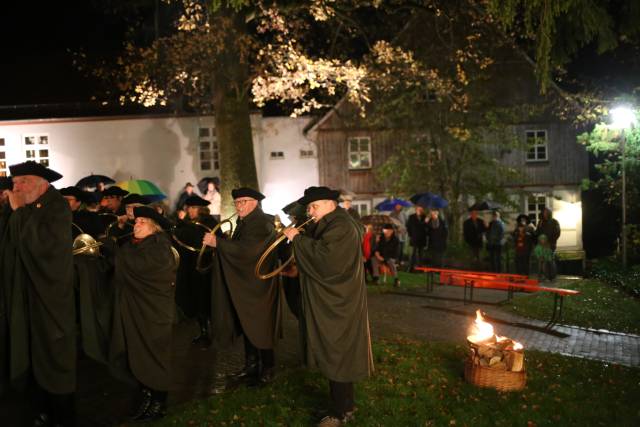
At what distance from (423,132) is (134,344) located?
22134 mm

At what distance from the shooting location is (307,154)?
29766mm

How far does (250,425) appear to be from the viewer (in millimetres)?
6273

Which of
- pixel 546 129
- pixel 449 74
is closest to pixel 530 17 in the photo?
pixel 449 74

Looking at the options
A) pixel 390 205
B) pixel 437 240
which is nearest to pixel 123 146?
pixel 390 205

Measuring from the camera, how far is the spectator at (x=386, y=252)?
15.9m

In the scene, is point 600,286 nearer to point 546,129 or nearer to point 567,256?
point 567,256

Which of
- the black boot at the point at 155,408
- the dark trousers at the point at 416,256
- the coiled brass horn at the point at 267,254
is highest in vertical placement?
the coiled brass horn at the point at 267,254

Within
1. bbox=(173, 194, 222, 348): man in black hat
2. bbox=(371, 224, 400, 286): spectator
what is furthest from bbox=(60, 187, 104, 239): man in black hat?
bbox=(371, 224, 400, 286): spectator

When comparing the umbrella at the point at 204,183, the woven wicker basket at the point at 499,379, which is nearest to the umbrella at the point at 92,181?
the umbrella at the point at 204,183

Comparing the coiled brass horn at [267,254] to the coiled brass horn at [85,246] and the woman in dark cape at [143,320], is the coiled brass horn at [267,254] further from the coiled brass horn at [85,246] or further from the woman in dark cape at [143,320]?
the coiled brass horn at [85,246]

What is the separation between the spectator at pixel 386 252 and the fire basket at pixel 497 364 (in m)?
8.41

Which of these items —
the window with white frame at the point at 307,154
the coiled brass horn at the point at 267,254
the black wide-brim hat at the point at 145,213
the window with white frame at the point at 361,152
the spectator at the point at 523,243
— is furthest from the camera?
the window with white frame at the point at 361,152

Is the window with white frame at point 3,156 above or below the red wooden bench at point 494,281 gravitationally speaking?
above

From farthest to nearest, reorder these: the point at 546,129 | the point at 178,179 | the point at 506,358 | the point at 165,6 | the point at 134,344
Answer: the point at 546,129 < the point at 165,6 < the point at 178,179 < the point at 506,358 < the point at 134,344
